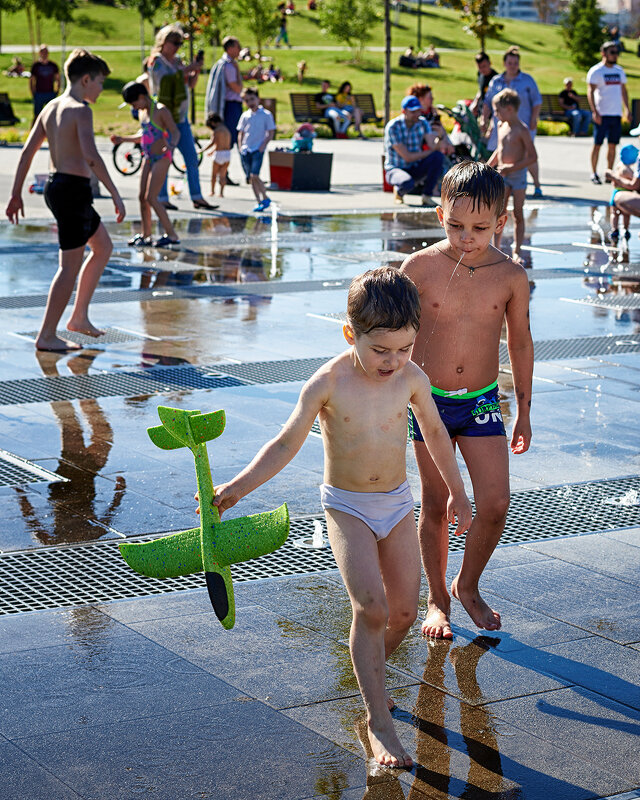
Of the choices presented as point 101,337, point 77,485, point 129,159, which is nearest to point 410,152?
point 129,159

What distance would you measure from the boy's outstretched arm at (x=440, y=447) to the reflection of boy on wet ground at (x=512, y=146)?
28.5ft

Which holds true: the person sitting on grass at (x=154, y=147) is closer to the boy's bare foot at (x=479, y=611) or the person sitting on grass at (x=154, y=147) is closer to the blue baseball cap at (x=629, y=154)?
the blue baseball cap at (x=629, y=154)

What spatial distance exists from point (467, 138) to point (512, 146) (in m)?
8.62

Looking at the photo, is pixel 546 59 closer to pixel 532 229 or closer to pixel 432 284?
pixel 532 229

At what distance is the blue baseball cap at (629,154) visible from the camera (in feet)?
42.5

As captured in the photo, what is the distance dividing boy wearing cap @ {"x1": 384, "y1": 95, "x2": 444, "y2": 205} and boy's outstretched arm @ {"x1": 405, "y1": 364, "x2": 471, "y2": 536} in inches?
555

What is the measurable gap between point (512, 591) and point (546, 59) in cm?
7648

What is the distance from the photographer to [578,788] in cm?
327

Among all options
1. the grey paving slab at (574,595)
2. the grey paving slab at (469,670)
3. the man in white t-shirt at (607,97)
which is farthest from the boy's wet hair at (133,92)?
the grey paving slab at (469,670)

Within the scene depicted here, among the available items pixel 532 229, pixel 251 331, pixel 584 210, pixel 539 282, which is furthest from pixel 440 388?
pixel 584 210

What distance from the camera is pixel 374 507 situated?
3582mm

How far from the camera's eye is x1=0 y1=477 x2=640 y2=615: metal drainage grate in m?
4.66

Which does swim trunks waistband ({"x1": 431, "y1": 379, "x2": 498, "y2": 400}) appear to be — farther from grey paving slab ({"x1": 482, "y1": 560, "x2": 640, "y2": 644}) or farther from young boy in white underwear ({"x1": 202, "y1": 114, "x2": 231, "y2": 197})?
young boy in white underwear ({"x1": 202, "y1": 114, "x2": 231, "y2": 197})

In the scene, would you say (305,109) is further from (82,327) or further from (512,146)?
(82,327)
